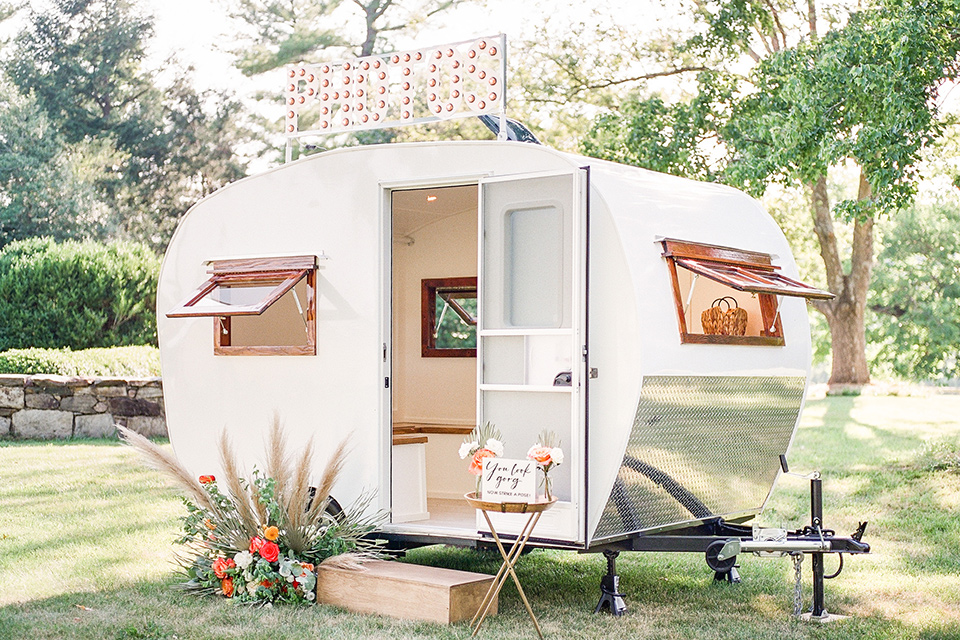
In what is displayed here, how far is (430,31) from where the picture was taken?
90.4 feet

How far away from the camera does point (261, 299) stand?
729 centimetres

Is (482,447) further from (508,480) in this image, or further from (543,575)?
(543,575)

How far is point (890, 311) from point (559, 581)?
102 feet

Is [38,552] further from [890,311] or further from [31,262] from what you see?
[890,311]

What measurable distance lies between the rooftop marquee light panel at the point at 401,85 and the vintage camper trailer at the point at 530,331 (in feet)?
1.54

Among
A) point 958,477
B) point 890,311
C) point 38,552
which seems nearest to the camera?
point 38,552

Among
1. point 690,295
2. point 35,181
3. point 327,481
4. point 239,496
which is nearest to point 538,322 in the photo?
point 690,295

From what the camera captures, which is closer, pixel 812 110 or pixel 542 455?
pixel 542 455

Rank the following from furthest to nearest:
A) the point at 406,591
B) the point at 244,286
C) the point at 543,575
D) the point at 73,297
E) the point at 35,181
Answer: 1. the point at 35,181
2. the point at 73,297
3. the point at 543,575
4. the point at 244,286
5. the point at 406,591

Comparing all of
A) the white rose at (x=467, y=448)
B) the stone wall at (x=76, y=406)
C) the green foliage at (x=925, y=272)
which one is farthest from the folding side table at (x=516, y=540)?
the green foliage at (x=925, y=272)

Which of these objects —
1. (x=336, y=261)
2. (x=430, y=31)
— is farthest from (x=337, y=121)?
(x=430, y=31)

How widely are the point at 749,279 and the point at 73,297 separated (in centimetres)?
1360

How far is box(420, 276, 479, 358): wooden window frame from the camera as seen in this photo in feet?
31.0

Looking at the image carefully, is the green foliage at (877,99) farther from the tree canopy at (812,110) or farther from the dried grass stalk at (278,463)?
the dried grass stalk at (278,463)
